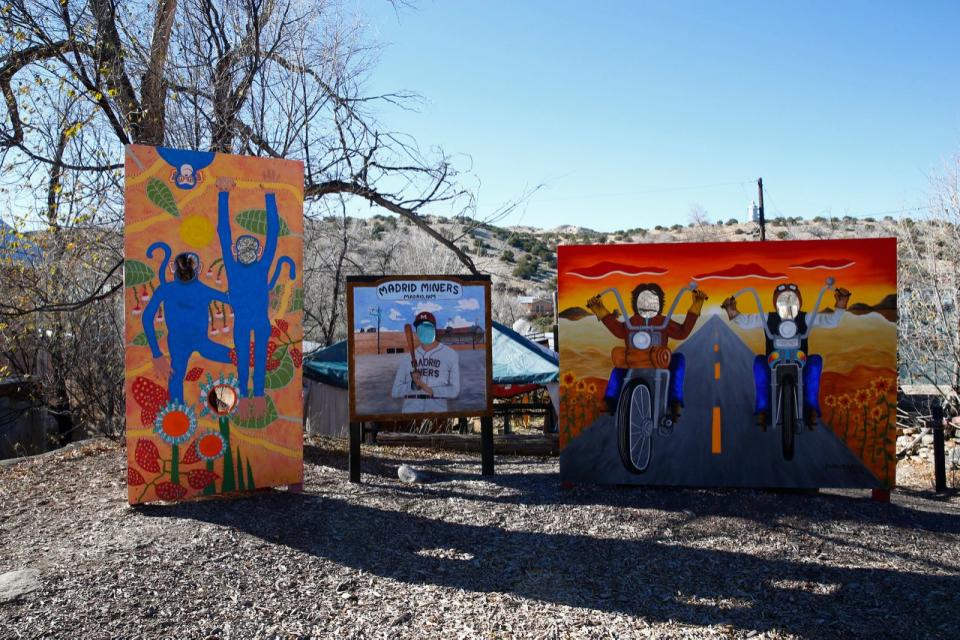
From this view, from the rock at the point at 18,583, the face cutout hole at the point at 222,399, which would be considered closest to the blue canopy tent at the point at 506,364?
the face cutout hole at the point at 222,399

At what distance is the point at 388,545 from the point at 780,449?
3.70 metres

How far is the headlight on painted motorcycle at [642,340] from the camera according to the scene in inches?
286

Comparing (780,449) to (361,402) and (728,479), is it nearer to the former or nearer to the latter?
(728,479)

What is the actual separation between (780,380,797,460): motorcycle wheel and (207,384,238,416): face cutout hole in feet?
15.8

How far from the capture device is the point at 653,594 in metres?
4.88

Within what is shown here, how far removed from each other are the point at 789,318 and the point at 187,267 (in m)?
5.27

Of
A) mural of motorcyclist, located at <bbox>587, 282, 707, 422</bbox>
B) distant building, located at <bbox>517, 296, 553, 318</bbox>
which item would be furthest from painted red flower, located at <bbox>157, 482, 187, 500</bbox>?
distant building, located at <bbox>517, 296, 553, 318</bbox>

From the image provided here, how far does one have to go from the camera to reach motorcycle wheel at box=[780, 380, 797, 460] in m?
7.12

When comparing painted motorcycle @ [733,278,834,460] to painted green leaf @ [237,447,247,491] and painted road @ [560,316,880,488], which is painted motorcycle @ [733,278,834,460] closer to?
painted road @ [560,316,880,488]

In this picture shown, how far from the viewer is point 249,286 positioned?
674 cm

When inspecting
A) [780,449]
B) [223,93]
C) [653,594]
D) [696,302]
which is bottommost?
[653,594]

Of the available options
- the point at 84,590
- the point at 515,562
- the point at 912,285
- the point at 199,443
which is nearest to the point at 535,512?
the point at 515,562

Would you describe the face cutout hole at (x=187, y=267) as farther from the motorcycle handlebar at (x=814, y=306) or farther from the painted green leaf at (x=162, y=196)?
the motorcycle handlebar at (x=814, y=306)

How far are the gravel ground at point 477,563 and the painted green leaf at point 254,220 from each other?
2.29 metres
